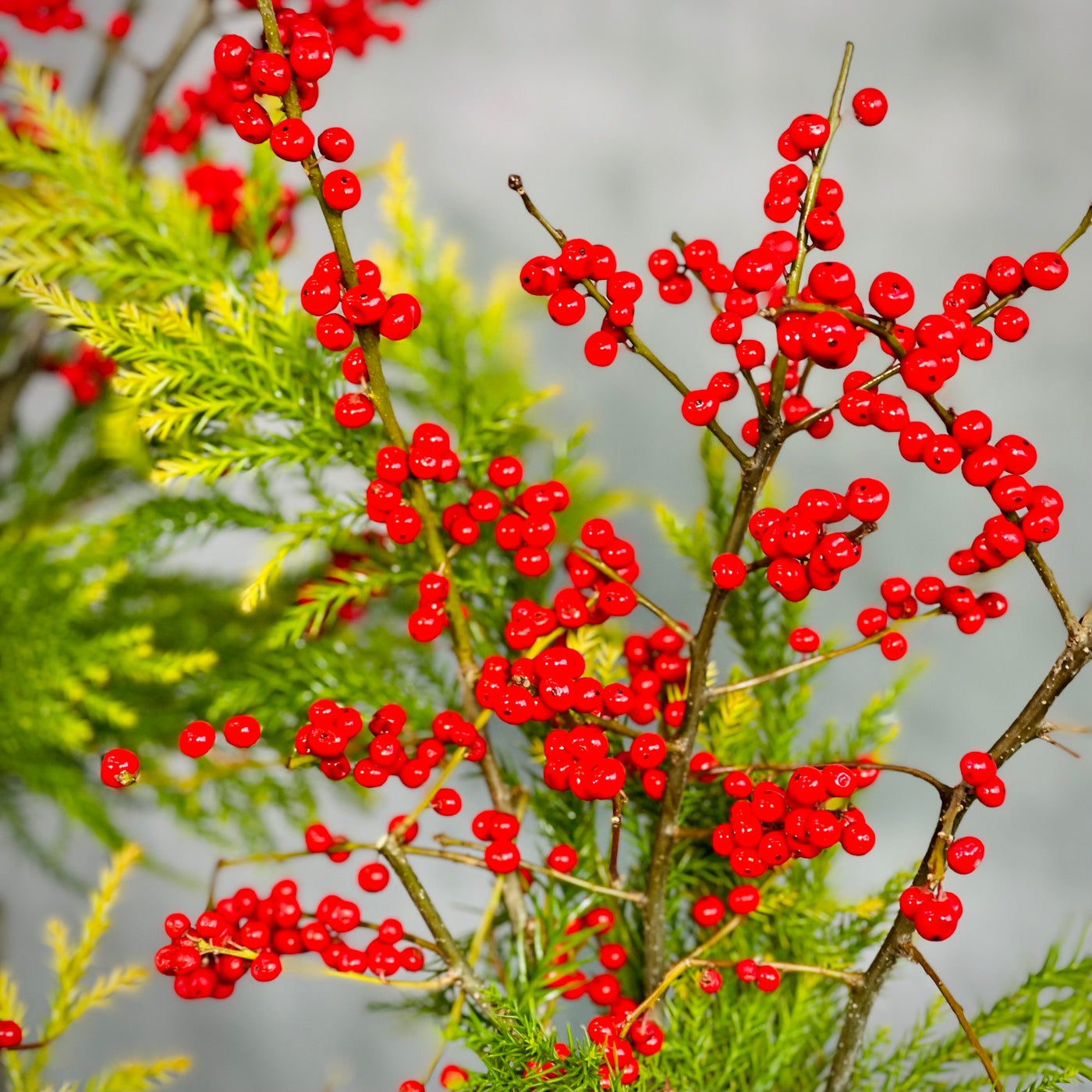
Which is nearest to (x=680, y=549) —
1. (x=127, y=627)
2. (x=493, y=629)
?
(x=493, y=629)

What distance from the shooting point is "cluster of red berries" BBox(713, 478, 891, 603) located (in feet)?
0.98

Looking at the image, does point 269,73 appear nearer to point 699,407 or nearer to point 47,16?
point 699,407

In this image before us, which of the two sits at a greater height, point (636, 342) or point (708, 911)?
point (636, 342)

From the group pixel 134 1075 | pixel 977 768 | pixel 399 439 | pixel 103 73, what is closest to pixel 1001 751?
pixel 977 768

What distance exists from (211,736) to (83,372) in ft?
1.89

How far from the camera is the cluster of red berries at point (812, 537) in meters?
0.30

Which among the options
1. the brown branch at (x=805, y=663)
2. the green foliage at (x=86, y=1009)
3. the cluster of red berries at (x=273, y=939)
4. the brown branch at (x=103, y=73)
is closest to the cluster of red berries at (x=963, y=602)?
the brown branch at (x=805, y=663)

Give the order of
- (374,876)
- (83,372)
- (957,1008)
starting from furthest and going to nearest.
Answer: (83,372), (374,876), (957,1008)

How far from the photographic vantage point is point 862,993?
35 centimetres

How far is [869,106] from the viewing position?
0.32 meters

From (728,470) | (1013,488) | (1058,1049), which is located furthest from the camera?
(728,470)

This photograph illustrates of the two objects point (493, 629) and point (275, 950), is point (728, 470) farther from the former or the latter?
point (275, 950)

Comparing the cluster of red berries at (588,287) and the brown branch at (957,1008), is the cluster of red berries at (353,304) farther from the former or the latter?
the brown branch at (957,1008)

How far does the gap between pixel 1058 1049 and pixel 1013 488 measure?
24 cm
